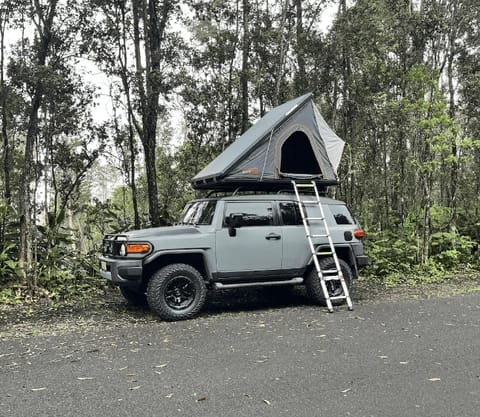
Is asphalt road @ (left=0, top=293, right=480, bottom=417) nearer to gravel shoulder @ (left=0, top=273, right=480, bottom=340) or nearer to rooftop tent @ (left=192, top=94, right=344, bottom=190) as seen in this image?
gravel shoulder @ (left=0, top=273, right=480, bottom=340)

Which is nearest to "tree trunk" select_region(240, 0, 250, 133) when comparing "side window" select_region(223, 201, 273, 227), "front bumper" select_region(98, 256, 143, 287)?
"side window" select_region(223, 201, 273, 227)

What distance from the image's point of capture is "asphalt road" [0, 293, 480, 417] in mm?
3574

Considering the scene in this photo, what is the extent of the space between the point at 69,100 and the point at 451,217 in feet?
33.7

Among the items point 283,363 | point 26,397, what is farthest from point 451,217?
point 26,397

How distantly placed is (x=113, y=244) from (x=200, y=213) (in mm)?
1442

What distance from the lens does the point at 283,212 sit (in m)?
7.67

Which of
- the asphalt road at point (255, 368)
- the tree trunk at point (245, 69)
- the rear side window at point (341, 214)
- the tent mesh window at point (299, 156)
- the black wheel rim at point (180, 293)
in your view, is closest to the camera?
the asphalt road at point (255, 368)

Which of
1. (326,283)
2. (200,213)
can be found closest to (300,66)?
(200,213)

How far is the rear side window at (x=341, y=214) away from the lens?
8125mm

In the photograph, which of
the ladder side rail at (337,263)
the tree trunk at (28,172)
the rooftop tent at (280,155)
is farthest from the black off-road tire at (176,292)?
the tree trunk at (28,172)

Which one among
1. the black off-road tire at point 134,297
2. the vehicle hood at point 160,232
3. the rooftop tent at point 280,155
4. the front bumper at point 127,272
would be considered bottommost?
the black off-road tire at point 134,297

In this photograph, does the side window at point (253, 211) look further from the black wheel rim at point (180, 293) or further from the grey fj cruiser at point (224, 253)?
the black wheel rim at point (180, 293)

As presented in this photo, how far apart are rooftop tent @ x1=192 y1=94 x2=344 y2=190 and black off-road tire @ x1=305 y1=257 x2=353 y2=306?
5.02 ft

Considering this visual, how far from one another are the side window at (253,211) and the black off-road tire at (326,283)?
1114 millimetres
